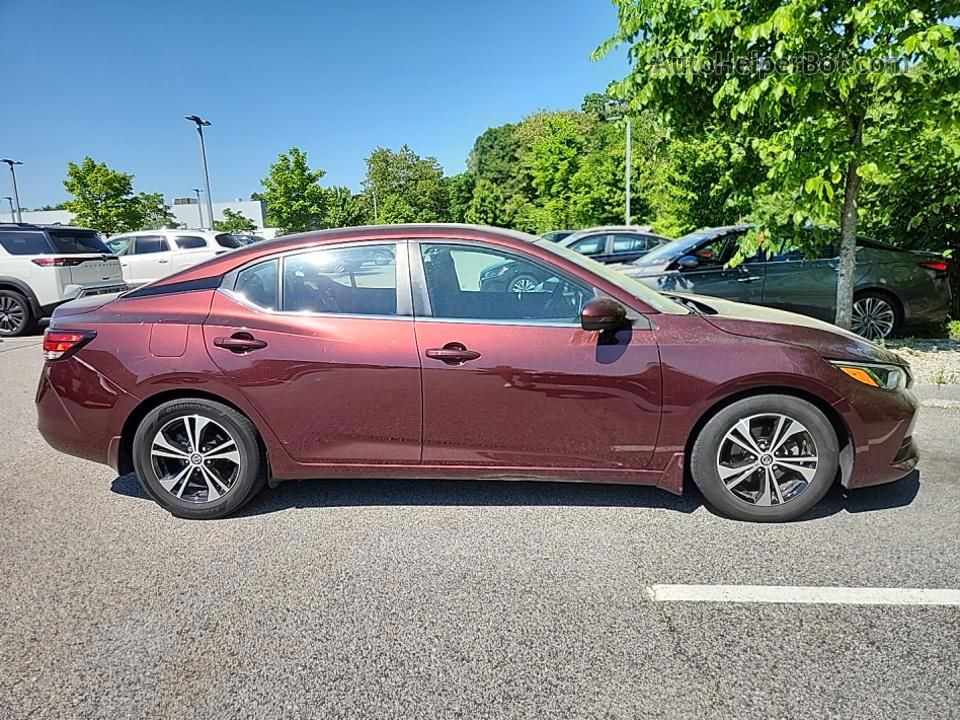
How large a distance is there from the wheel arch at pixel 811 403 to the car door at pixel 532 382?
25 cm

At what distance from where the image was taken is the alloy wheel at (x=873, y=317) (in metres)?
7.27

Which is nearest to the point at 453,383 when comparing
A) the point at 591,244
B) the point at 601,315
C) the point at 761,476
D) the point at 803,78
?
the point at 601,315

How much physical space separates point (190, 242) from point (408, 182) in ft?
184

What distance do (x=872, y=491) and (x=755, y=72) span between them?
4.09 m

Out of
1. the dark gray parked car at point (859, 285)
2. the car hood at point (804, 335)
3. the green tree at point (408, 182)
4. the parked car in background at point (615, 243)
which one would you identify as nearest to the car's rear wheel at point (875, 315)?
the dark gray parked car at point (859, 285)

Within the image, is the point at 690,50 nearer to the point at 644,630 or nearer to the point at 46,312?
the point at 644,630

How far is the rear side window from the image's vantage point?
30.9ft

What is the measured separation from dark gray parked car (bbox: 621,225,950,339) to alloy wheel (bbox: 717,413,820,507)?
4.09 m

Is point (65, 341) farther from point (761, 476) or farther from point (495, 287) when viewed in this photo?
point (761, 476)

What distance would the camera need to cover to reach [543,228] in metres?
32.1

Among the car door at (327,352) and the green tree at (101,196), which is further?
the green tree at (101,196)

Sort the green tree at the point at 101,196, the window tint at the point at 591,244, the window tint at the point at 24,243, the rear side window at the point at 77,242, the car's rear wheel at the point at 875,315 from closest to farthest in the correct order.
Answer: the car's rear wheel at the point at 875,315 → the window tint at the point at 24,243 → the rear side window at the point at 77,242 → the window tint at the point at 591,244 → the green tree at the point at 101,196

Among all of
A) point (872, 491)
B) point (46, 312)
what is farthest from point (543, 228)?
point (872, 491)

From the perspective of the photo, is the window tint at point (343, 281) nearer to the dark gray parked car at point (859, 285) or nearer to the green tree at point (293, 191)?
the dark gray parked car at point (859, 285)
